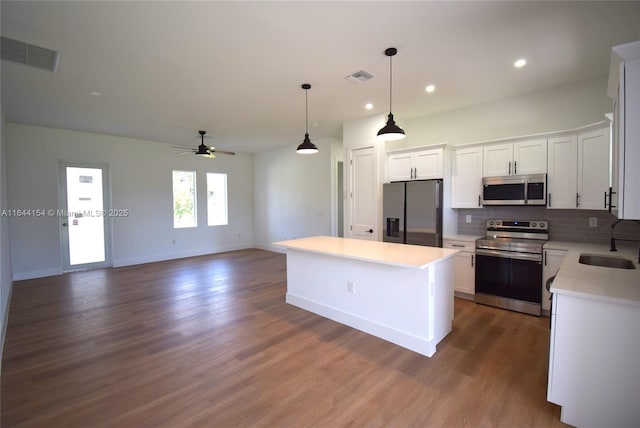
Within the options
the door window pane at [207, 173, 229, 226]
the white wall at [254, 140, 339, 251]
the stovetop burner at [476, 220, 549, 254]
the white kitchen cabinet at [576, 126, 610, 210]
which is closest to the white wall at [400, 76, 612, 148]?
the white kitchen cabinet at [576, 126, 610, 210]

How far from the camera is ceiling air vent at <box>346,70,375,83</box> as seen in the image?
10.8 ft

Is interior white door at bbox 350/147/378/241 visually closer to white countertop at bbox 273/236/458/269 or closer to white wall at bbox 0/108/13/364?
white countertop at bbox 273/236/458/269

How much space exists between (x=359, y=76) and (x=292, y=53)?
88cm

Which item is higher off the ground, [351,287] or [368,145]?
[368,145]

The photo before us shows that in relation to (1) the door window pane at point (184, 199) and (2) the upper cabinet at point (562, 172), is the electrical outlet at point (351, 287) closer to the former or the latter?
(2) the upper cabinet at point (562, 172)

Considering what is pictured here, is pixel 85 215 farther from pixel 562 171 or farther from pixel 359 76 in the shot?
pixel 562 171

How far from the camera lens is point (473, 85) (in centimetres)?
365

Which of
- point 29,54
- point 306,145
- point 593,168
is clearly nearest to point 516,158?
point 593,168

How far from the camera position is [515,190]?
385 centimetres

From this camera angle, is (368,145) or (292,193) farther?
(292,193)

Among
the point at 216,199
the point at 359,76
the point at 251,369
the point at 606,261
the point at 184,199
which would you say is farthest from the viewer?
the point at 216,199

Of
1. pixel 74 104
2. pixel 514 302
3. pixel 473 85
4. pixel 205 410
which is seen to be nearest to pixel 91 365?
pixel 205 410

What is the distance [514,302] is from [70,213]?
7836mm

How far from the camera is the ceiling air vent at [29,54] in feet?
8.59
